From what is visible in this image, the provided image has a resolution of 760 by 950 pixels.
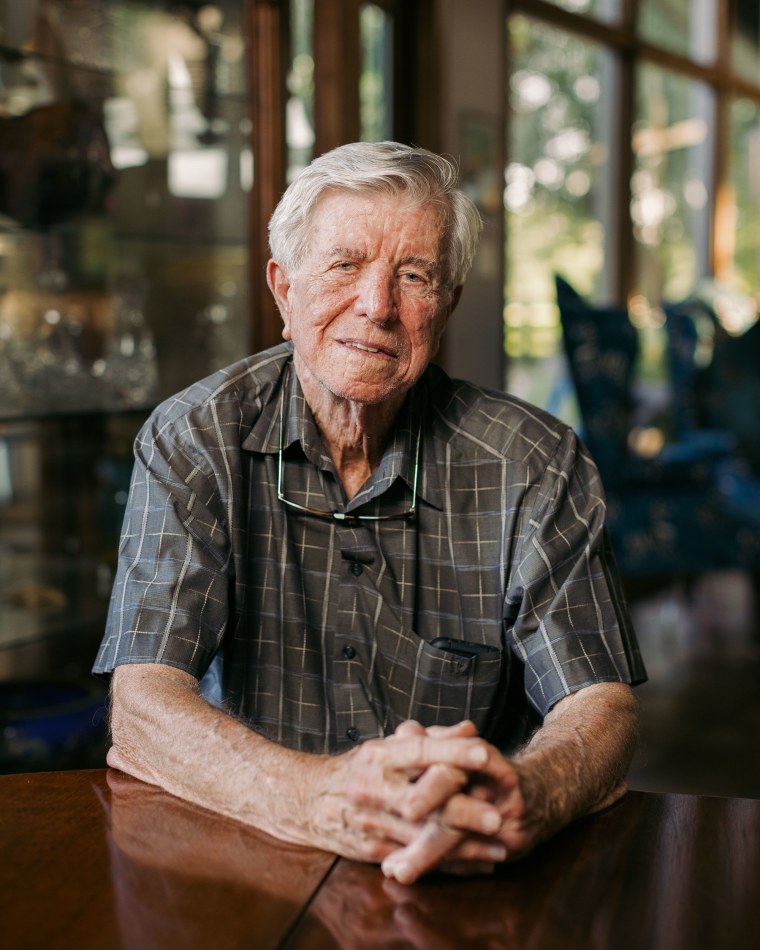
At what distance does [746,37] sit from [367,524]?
230 inches

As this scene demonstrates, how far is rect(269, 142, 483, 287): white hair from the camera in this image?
4.34ft

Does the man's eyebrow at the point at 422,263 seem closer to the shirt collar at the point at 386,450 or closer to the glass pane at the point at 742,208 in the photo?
the shirt collar at the point at 386,450

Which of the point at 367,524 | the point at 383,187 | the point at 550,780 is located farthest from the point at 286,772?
the point at 383,187

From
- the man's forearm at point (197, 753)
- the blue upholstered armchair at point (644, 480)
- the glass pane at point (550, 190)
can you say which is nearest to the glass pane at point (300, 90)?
the blue upholstered armchair at point (644, 480)

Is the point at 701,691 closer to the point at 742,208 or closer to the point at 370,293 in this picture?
the point at 370,293

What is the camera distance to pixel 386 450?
4.73 ft

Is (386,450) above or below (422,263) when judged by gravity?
below

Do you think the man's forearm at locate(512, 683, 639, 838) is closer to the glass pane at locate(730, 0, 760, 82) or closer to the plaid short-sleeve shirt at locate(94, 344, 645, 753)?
the plaid short-sleeve shirt at locate(94, 344, 645, 753)

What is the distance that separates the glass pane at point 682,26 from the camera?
5.19 m

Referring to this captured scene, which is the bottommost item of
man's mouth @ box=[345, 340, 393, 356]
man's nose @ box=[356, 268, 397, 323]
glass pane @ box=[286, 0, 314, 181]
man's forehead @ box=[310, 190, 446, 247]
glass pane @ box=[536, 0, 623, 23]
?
man's mouth @ box=[345, 340, 393, 356]

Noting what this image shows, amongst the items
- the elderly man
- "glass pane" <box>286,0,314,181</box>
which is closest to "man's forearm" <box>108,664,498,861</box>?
the elderly man

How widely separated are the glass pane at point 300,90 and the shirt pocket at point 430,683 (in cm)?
160

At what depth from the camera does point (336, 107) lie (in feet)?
8.41

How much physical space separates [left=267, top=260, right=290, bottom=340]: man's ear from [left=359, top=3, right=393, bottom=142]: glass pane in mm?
1815
